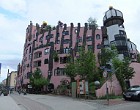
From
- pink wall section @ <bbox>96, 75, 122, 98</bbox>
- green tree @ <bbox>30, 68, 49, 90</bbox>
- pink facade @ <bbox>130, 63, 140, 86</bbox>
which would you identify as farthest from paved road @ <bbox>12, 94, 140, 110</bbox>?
green tree @ <bbox>30, 68, 49, 90</bbox>

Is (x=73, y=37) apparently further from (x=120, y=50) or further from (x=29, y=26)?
(x=29, y=26)

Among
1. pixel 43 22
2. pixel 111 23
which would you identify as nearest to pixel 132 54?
pixel 111 23

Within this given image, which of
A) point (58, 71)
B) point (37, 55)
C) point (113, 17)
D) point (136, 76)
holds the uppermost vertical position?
point (113, 17)

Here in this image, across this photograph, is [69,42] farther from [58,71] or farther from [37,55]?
[37,55]

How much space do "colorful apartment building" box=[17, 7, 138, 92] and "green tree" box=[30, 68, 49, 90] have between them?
2.87 m

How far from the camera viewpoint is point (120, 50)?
4984cm

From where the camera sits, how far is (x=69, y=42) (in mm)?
59719

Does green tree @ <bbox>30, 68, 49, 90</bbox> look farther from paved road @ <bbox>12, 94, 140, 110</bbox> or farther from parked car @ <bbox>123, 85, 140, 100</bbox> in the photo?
parked car @ <bbox>123, 85, 140, 100</bbox>

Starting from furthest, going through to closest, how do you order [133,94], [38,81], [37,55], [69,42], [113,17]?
[37,55] < [69,42] < [113,17] < [38,81] < [133,94]

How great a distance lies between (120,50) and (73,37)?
1490 cm

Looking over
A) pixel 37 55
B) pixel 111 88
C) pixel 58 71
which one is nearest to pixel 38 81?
pixel 58 71

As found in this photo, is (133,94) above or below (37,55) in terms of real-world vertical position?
below

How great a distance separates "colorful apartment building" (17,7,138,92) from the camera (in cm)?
5419

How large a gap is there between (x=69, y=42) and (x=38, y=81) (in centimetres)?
1434
